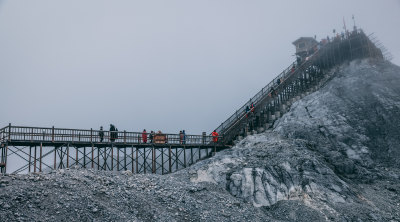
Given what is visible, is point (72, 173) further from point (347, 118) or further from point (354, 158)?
point (347, 118)

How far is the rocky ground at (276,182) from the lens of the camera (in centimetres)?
1689

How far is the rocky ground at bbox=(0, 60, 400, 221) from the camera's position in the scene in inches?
665

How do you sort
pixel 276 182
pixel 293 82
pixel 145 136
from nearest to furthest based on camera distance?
pixel 276 182
pixel 145 136
pixel 293 82

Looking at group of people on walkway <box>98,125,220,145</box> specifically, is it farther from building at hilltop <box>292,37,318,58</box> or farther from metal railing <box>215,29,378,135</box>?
building at hilltop <box>292,37,318,58</box>

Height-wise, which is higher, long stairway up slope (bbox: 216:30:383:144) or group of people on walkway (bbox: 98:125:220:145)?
long stairway up slope (bbox: 216:30:383:144)

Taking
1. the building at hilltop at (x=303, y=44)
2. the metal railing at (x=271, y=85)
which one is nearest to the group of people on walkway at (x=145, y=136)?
the metal railing at (x=271, y=85)

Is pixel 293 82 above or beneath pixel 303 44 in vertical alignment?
beneath

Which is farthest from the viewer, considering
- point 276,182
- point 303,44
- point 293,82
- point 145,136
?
point 303,44

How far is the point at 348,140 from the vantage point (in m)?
32.0

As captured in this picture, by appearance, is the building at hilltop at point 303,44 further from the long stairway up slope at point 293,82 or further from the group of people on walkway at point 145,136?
the group of people on walkway at point 145,136

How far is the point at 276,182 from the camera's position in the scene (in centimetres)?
2356

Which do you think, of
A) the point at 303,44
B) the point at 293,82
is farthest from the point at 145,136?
the point at 303,44

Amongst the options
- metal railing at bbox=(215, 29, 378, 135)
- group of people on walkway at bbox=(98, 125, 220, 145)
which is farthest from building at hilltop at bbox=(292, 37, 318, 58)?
group of people on walkway at bbox=(98, 125, 220, 145)

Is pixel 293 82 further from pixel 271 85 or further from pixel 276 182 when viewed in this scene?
pixel 276 182
